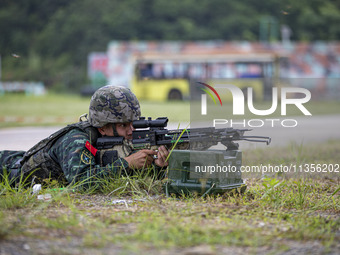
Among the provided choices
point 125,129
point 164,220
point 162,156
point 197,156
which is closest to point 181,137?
point 162,156

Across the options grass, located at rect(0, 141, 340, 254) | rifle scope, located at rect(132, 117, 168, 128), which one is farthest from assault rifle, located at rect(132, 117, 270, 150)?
grass, located at rect(0, 141, 340, 254)

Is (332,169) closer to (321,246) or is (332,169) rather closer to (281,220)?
A: (281,220)

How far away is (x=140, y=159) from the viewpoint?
4449 mm

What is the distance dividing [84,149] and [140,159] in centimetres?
47

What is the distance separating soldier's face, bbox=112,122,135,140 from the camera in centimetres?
470

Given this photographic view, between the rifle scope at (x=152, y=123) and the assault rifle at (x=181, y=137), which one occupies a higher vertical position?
the rifle scope at (x=152, y=123)

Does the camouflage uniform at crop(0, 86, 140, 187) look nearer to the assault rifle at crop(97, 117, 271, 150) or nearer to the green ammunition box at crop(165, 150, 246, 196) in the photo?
the assault rifle at crop(97, 117, 271, 150)

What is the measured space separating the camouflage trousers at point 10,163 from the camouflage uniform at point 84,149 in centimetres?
17

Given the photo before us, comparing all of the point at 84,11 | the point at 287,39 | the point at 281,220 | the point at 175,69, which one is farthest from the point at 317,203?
the point at 84,11

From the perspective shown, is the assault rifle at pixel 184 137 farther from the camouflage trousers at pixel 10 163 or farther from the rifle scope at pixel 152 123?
the camouflage trousers at pixel 10 163

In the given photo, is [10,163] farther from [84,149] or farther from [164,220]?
[164,220]

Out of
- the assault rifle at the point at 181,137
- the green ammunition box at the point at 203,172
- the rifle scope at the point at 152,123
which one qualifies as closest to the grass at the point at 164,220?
the green ammunition box at the point at 203,172

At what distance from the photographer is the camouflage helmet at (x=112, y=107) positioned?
4.54 metres

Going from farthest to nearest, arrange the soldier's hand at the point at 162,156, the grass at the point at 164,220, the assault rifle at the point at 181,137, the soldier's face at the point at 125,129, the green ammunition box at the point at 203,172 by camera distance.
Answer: the soldier's face at the point at 125,129 < the soldier's hand at the point at 162,156 < the assault rifle at the point at 181,137 < the green ammunition box at the point at 203,172 < the grass at the point at 164,220
